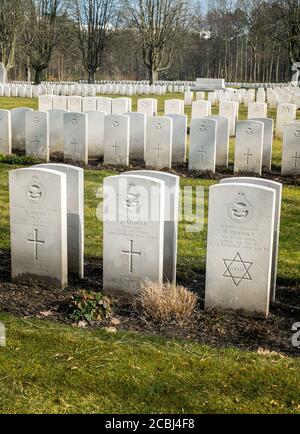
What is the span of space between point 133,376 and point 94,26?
42.3m

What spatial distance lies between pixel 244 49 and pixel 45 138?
64.1m

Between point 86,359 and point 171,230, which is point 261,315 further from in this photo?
point 86,359

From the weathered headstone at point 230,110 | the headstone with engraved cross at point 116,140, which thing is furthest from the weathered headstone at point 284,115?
the headstone with engraved cross at point 116,140

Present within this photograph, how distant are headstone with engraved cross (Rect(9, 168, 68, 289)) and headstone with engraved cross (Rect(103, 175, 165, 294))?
0.45 metres

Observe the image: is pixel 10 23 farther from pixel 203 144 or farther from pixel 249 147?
pixel 249 147

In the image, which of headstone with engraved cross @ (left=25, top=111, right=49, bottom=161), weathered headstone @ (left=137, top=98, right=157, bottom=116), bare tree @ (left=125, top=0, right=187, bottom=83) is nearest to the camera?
headstone with engraved cross @ (left=25, top=111, right=49, bottom=161)

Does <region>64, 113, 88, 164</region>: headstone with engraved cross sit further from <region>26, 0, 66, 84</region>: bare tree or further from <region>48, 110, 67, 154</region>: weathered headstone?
<region>26, 0, 66, 84</region>: bare tree

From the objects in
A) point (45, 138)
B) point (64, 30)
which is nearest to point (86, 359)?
point (45, 138)

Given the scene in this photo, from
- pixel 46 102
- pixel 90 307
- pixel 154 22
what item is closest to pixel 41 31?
pixel 154 22

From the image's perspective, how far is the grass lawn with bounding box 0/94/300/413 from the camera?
4.11 metres

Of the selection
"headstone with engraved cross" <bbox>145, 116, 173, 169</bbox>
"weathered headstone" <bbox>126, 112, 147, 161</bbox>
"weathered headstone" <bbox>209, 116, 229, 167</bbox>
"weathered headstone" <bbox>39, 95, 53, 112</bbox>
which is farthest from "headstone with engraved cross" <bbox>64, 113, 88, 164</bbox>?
"weathered headstone" <bbox>39, 95, 53, 112</bbox>

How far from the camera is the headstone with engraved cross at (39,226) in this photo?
603 cm

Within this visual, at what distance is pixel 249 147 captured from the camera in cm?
1220

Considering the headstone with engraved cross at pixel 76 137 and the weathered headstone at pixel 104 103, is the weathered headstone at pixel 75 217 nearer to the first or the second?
the headstone with engraved cross at pixel 76 137
